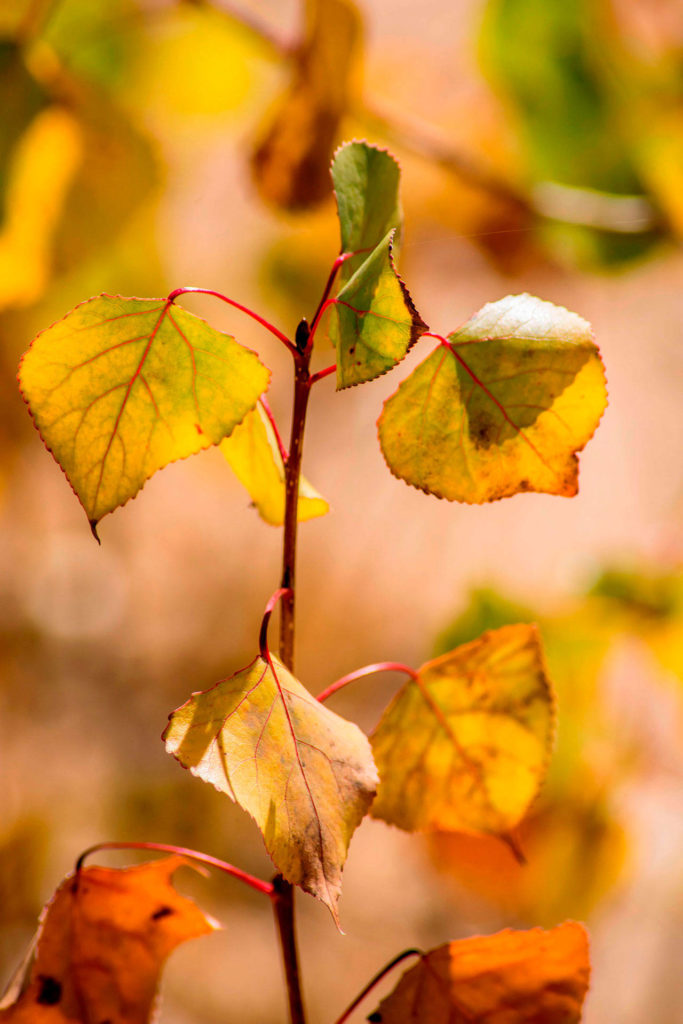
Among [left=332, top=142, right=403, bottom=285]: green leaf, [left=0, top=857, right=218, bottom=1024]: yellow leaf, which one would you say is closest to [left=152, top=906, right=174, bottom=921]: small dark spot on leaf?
[left=0, top=857, right=218, bottom=1024]: yellow leaf

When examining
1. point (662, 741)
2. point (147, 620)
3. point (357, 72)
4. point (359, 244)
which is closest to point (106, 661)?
point (147, 620)

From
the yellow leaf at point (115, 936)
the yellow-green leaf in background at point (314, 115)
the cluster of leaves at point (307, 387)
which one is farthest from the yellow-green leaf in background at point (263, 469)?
the yellow-green leaf in background at point (314, 115)

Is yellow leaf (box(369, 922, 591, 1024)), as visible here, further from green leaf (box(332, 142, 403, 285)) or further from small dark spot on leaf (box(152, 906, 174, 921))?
green leaf (box(332, 142, 403, 285))

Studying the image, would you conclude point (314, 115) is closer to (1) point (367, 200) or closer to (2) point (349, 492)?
(1) point (367, 200)

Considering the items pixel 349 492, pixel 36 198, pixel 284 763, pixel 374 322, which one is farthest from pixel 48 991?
pixel 349 492

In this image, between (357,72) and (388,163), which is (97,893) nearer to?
(388,163)

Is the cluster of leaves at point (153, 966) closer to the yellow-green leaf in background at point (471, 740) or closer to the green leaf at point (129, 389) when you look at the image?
the yellow-green leaf in background at point (471, 740)
